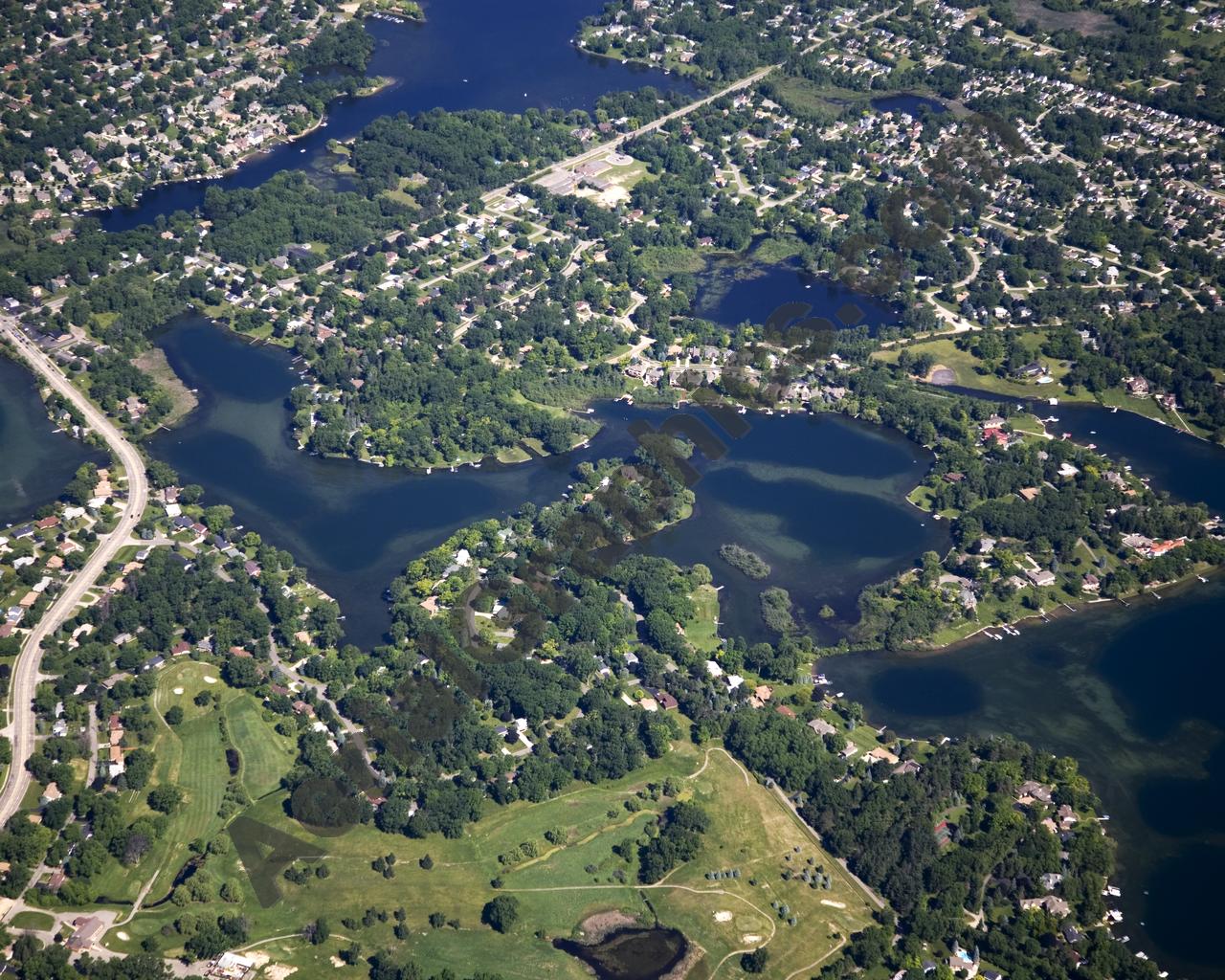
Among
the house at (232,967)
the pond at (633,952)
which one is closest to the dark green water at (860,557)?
the pond at (633,952)

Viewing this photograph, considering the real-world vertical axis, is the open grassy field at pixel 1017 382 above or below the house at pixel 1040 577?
above

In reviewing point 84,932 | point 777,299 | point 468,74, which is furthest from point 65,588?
point 468,74

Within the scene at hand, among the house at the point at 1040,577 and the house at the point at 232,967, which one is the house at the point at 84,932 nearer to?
the house at the point at 232,967

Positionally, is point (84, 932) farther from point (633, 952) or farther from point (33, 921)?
point (633, 952)

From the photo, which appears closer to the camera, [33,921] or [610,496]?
[33,921]

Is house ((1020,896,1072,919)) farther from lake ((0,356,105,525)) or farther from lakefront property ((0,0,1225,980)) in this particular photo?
lake ((0,356,105,525))

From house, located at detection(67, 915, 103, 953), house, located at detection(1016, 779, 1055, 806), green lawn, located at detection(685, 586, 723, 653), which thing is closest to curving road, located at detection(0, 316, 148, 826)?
house, located at detection(67, 915, 103, 953)

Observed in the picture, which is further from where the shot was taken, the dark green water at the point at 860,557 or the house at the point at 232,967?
the dark green water at the point at 860,557
